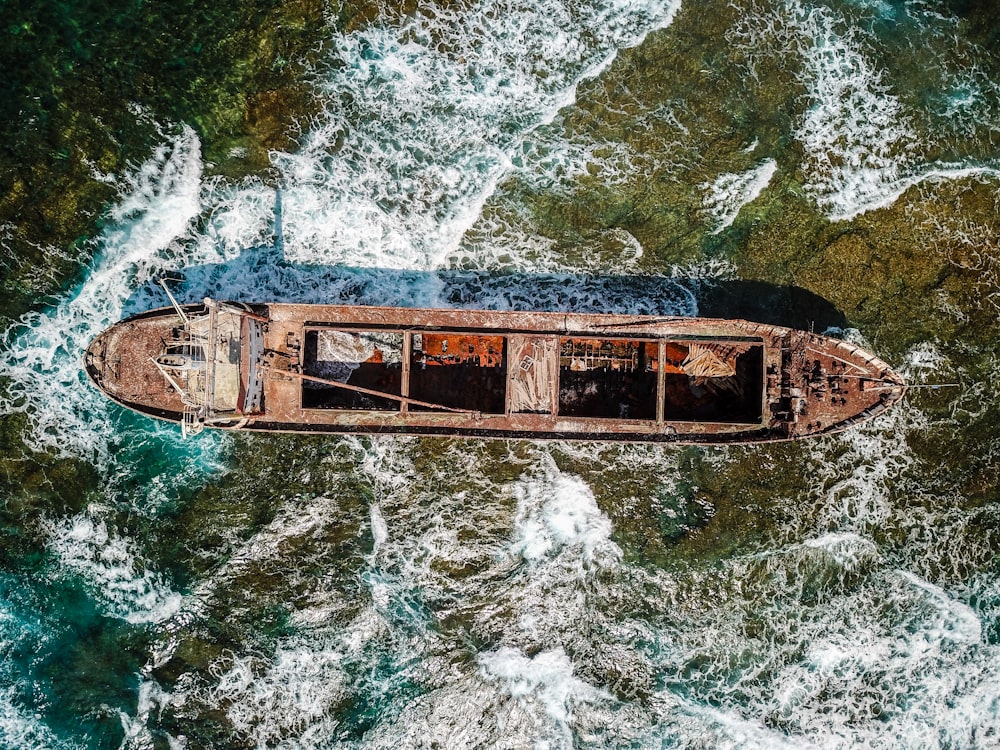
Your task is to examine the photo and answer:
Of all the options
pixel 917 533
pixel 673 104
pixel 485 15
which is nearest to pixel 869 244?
pixel 673 104

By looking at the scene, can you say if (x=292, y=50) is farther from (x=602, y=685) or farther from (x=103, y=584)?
(x=602, y=685)

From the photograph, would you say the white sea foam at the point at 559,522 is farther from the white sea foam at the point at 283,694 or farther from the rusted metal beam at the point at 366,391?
the white sea foam at the point at 283,694

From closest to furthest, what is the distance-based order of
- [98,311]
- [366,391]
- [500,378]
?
[366,391], [500,378], [98,311]

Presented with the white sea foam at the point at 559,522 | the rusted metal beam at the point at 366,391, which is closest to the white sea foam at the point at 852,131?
the white sea foam at the point at 559,522

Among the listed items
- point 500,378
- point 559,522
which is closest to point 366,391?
point 500,378

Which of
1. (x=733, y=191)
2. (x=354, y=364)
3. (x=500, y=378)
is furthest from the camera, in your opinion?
(x=733, y=191)

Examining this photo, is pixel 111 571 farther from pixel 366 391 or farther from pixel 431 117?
pixel 431 117
